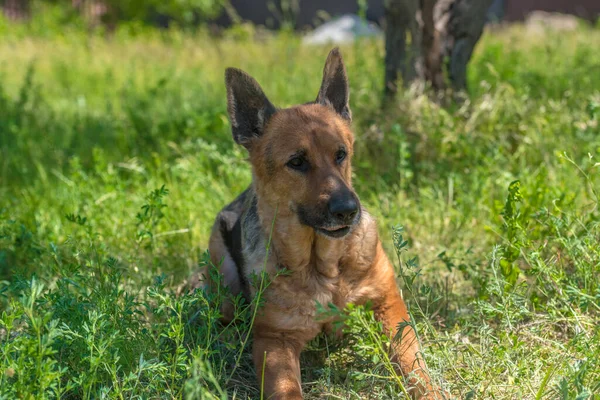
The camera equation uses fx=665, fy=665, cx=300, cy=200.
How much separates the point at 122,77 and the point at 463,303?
7.57 metres

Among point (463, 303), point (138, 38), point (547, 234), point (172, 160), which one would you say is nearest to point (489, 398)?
point (463, 303)

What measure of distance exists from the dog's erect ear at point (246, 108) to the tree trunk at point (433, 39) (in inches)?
97.6

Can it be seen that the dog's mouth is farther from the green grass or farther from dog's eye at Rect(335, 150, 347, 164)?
dog's eye at Rect(335, 150, 347, 164)

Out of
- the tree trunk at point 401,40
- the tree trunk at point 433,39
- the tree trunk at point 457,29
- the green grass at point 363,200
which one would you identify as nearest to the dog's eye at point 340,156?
the green grass at point 363,200

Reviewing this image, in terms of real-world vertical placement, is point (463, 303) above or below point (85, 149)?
above

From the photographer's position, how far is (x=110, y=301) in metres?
3.06

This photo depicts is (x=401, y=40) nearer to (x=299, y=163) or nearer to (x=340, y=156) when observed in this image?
(x=340, y=156)

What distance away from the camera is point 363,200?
530 cm

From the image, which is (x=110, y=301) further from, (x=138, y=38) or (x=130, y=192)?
(x=138, y=38)

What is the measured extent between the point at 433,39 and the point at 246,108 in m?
2.86

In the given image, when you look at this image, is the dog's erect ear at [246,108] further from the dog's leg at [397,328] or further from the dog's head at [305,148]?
the dog's leg at [397,328]

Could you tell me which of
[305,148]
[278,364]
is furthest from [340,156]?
[278,364]

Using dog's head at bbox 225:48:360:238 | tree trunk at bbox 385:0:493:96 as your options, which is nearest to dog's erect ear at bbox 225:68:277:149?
dog's head at bbox 225:48:360:238

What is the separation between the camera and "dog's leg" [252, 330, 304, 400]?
9.96 ft
